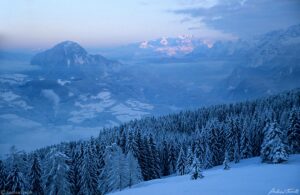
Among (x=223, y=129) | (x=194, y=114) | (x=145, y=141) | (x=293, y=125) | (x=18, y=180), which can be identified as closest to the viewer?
(x=18, y=180)

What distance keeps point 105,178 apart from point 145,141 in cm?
1869

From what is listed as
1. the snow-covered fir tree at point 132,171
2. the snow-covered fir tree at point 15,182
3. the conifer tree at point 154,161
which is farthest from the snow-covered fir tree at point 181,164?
the snow-covered fir tree at point 15,182

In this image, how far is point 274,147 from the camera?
6147cm

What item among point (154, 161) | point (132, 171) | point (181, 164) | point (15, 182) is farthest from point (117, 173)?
point (154, 161)

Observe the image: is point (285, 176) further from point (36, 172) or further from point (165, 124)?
point (165, 124)

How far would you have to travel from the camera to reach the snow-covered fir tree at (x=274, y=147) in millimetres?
59875

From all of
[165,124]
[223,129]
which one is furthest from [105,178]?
[165,124]

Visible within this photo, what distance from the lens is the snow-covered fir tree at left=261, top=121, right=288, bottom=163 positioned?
59.9 meters

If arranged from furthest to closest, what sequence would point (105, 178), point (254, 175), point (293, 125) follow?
1. point (293, 125)
2. point (105, 178)
3. point (254, 175)

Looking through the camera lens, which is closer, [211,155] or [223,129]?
[211,155]

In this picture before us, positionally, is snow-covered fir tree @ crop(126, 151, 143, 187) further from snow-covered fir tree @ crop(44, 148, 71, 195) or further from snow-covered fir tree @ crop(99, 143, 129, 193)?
snow-covered fir tree @ crop(44, 148, 71, 195)

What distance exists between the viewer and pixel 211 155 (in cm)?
8506

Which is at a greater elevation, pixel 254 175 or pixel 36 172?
pixel 254 175

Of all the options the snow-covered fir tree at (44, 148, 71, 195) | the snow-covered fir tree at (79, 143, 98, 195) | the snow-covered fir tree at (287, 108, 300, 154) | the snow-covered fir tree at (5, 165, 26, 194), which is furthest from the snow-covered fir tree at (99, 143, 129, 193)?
the snow-covered fir tree at (287, 108, 300, 154)
